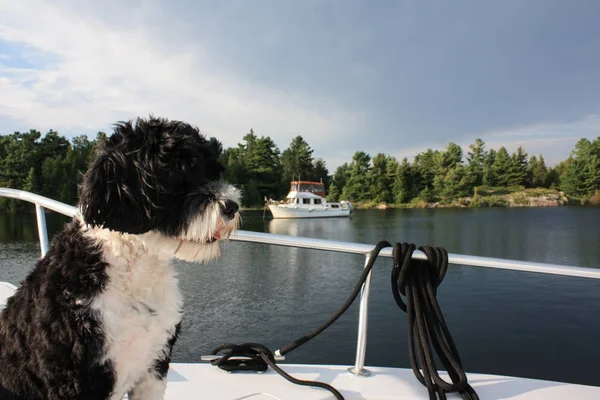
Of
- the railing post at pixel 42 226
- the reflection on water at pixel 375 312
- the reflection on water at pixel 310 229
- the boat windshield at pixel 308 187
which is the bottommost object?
the reflection on water at pixel 375 312

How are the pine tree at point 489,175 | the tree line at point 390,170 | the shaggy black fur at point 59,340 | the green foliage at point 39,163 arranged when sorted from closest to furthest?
the shaggy black fur at point 59,340
the green foliage at point 39,163
the tree line at point 390,170
the pine tree at point 489,175

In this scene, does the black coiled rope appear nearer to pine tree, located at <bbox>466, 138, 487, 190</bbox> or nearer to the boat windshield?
the boat windshield

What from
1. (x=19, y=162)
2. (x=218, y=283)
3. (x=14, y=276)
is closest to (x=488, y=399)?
(x=218, y=283)

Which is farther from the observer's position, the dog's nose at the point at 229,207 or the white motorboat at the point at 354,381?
the white motorboat at the point at 354,381

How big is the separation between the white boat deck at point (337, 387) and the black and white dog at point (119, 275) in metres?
0.40

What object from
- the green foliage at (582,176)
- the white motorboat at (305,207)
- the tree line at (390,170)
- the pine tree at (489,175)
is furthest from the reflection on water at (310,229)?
the green foliage at (582,176)

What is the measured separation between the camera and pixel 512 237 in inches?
896

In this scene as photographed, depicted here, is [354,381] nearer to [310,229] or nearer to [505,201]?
[310,229]

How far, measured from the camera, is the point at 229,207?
126 cm

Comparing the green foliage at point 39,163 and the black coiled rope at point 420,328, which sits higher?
the green foliage at point 39,163

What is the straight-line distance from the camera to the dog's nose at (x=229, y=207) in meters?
1.26

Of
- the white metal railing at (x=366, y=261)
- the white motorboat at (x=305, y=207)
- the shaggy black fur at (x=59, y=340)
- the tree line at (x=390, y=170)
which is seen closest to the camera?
the shaggy black fur at (x=59, y=340)

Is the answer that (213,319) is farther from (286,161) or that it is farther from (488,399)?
(286,161)

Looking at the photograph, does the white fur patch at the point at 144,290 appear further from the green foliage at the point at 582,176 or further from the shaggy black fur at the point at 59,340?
the green foliage at the point at 582,176
